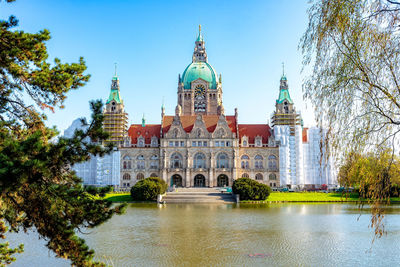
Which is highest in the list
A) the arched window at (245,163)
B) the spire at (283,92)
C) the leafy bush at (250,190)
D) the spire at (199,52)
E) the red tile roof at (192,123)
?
the spire at (199,52)

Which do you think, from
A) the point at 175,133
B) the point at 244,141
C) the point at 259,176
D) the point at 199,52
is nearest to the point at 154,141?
the point at 175,133

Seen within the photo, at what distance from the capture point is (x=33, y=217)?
891 centimetres

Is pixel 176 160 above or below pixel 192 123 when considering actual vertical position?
below

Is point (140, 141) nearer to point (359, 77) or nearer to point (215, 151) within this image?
point (215, 151)

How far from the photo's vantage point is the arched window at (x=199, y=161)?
217 ft

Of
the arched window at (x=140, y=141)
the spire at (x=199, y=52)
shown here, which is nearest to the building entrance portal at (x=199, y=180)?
the arched window at (x=140, y=141)

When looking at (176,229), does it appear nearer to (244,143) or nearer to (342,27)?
(342,27)

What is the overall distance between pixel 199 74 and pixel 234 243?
64.6 meters

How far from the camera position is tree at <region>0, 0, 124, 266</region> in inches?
283

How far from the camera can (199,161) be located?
6619 cm

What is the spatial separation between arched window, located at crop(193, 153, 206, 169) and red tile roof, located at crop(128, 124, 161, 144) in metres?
8.73

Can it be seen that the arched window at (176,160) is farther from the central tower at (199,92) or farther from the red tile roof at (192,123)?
the central tower at (199,92)

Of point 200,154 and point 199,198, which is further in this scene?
point 200,154

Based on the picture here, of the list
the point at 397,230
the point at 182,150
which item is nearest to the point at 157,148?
the point at 182,150
